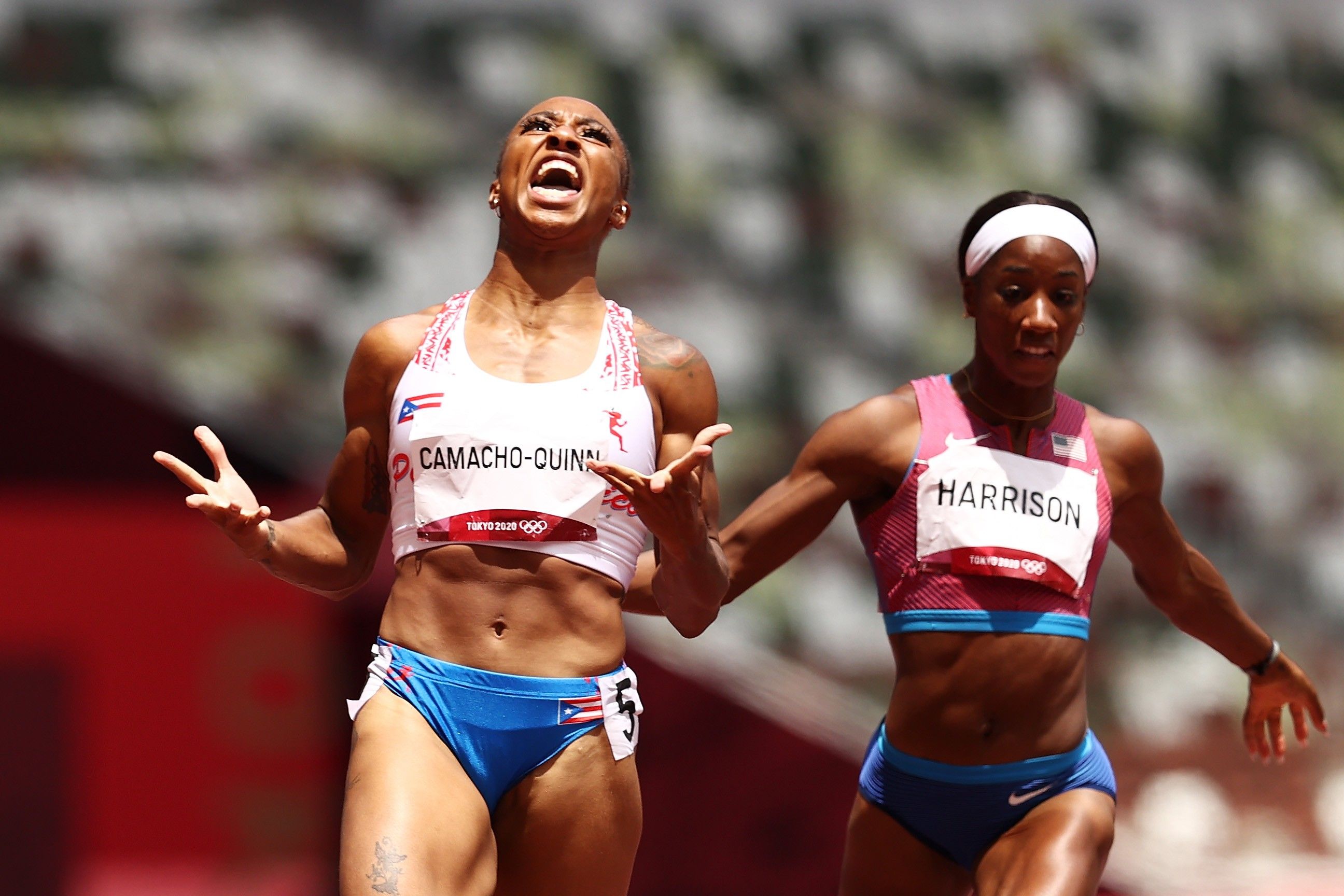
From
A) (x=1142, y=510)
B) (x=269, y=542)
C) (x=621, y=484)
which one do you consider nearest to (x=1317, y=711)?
(x=1142, y=510)

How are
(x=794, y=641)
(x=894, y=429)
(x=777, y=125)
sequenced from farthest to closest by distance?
(x=777, y=125), (x=794, y=641), (x=894, y=429)

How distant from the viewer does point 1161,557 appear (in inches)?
159

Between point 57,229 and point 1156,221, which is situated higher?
point 1156,221

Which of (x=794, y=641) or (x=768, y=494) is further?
(x=794, y=641)

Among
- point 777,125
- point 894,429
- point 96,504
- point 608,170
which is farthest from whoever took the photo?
point 777,125

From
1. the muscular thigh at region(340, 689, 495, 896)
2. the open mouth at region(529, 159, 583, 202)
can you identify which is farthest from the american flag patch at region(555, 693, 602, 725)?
the open mouth at region(529, 159, 583, 202)

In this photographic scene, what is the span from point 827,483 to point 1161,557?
87 centimetres

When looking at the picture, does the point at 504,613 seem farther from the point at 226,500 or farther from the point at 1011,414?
the point at 1011,414

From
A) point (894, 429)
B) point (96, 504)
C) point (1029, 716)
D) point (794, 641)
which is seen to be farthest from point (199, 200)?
point (1029, 716)

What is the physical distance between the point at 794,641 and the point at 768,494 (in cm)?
290

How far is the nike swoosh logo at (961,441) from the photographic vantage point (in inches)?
149

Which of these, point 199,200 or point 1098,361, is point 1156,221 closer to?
point 1098,361

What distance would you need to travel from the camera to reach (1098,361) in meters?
7.45

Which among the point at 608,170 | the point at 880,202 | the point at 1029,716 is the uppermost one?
the point at 880,202
